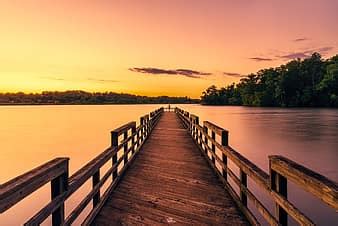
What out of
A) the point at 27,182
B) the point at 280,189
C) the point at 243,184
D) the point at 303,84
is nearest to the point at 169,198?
the point at 243,184

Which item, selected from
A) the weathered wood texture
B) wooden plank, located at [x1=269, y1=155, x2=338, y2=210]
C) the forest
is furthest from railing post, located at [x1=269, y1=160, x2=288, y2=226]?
the forest

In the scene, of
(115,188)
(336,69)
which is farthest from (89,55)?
(336,69)

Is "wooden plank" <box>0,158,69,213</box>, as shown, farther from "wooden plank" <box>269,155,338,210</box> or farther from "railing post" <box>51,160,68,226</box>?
"wooden plank" <box>269,155,338,210</box>

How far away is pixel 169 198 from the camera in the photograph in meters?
5.23

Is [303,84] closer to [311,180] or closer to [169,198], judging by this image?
[169,198]

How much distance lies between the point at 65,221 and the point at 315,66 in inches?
4249

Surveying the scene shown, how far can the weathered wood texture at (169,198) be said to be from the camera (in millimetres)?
4305

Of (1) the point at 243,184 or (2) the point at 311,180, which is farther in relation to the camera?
(1) the point at 243,184

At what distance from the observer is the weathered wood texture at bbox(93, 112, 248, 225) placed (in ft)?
14.1

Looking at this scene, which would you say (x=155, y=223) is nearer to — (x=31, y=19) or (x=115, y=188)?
(x=115, y=188)

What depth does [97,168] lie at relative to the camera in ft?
14.8

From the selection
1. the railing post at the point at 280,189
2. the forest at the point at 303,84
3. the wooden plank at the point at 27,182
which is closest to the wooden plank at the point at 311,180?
the railing post at the point at 280,189

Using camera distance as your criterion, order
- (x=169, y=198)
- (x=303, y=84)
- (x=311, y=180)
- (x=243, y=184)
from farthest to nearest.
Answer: (x=303, y=84) < (x=169, y=198) < (x=243, y=184) < (x=311, y=180)

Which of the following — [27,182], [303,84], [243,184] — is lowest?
[243,184]
